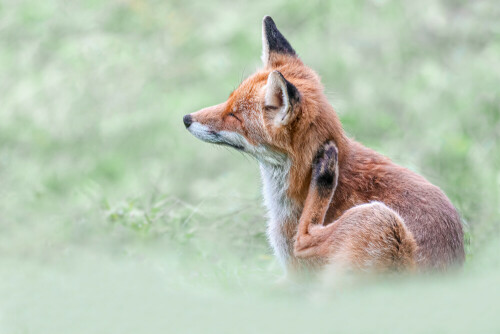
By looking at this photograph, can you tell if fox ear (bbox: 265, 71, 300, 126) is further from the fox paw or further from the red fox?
the fox paw

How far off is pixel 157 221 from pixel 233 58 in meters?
4.96

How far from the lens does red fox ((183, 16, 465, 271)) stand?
477 centimetres

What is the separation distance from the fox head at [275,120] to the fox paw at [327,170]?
96mm

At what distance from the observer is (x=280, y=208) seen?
5.53m

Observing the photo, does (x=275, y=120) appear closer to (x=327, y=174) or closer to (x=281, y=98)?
(x=281, y=98)

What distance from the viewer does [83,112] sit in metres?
11.7

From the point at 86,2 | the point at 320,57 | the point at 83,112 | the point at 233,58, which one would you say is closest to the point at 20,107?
the point at 83,112

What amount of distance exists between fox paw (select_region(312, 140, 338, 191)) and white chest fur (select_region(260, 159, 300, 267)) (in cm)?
27

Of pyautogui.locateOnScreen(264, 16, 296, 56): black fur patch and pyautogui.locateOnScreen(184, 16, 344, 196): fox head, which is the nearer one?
pyautogui.locateOnScreen(184, 16, 344, 196): fox head

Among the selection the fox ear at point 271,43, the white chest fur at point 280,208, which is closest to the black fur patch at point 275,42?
the fox ear at point 271,43

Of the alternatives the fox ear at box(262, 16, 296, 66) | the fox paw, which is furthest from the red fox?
the fox ear at box(262, 16, 296, 66)

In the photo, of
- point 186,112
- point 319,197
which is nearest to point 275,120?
point 319,197

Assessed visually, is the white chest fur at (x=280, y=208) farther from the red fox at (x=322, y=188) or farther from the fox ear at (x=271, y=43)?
the fox ear at (x=271, y=43)

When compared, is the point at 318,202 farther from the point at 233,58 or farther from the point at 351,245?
the point at 233,58
